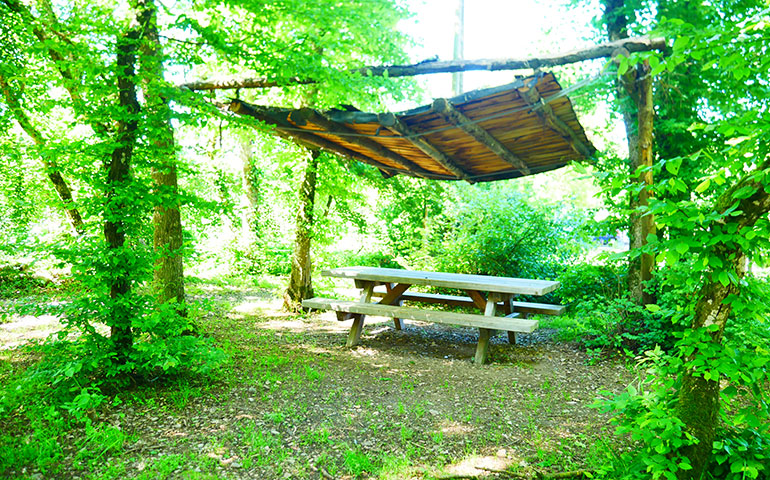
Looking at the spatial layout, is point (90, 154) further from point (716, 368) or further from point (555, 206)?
point (555, 206)

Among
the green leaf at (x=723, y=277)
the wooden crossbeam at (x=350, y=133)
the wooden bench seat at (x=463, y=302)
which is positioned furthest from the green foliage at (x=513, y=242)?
the green leaf at (x=723, y=277)

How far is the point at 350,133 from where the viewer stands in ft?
18.1

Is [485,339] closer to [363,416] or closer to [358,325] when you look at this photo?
[358,325]

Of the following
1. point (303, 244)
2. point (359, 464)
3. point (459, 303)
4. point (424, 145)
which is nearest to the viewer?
point (359, 464)

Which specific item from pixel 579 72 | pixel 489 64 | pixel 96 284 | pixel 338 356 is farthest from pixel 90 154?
pixel 579 72

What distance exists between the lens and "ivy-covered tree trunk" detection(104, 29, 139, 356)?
373 centimetres

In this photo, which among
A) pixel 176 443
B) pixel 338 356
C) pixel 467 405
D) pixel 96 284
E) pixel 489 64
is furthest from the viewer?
pixel 338 356

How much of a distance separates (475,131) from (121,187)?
334cm

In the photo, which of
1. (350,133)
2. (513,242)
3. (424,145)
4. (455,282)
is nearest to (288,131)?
(350,133)

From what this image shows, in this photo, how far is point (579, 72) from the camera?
279 inches

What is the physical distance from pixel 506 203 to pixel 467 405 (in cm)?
652

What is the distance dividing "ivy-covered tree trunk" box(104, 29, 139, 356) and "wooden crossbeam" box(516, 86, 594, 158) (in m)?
3.26

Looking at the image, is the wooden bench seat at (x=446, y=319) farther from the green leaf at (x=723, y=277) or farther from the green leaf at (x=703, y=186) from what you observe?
the green leaf at (x=703, y=186)

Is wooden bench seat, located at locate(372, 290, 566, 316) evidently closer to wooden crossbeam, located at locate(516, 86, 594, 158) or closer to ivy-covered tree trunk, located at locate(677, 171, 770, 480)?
wooden crossbeam, located at locate(516, 86, 594, 158)
